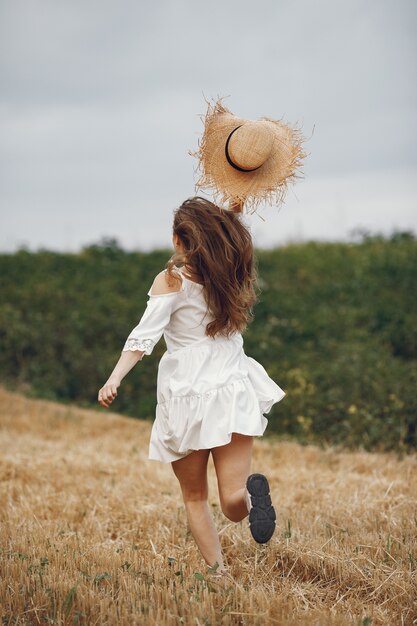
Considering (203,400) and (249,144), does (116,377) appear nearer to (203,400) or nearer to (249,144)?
(203,400)

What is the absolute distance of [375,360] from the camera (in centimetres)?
994

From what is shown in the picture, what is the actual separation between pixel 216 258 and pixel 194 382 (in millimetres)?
662

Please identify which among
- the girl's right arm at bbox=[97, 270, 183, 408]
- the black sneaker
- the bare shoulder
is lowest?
the black sneaker

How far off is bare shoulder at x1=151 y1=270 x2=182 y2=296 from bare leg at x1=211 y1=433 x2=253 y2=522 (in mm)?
817

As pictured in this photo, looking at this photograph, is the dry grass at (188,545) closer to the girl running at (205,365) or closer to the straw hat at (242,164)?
the girl running at (205,365)

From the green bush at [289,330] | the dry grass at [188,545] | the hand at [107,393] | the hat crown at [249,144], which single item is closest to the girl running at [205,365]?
the hand at [107,393]

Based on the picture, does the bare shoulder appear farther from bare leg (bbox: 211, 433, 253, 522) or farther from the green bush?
the green bush

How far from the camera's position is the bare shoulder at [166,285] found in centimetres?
393

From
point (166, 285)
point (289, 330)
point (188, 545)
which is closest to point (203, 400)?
point (166, 285)

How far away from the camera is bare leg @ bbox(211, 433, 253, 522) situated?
12.7 feet

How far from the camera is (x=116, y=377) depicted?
12.2 ft

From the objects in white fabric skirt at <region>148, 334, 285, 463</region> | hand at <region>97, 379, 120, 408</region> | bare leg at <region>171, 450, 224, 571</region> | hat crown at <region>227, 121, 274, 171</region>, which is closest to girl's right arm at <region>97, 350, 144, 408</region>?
hand at <region>97, 379, 120, 408</region>

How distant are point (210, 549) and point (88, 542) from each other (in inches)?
40.1

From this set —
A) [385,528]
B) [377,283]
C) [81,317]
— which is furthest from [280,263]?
[385,528]
